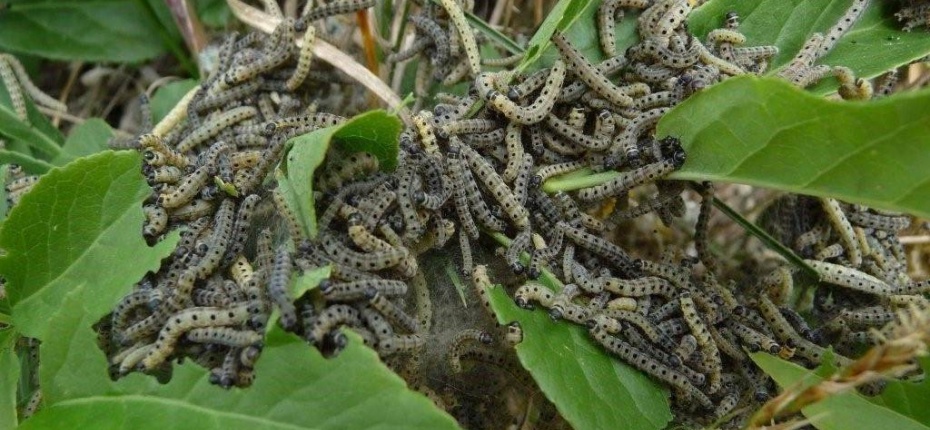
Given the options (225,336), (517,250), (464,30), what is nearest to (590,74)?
(464,30)

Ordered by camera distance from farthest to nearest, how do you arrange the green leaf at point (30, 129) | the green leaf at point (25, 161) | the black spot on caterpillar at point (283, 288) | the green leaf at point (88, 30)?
1. the green leaf at point (88, 30)
2. the green leaf at point (30, 129)
3. the green leaf at point (25, 161)
4. the black spot on caterpillar at point (283, 288)

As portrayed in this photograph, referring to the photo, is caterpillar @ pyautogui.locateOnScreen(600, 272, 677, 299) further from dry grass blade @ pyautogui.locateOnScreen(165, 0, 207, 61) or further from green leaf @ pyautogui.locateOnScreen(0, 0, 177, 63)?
green leaf @ pyautogui.locateOnScreen(0, 0, 177, 63)

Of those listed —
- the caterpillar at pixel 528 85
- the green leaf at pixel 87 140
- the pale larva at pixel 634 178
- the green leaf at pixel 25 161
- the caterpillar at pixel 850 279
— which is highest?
the green leaf at pixel 87 140

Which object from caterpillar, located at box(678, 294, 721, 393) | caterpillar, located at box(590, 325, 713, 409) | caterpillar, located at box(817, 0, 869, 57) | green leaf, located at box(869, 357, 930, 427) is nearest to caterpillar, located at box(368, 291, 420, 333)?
caterpillar, located at box(590, 325, 713, 409)

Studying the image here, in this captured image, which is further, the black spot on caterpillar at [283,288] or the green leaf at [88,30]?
the green leaf at [88,30]

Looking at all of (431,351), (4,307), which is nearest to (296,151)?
(431,351)

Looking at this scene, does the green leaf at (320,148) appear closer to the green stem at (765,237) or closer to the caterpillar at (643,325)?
the caterpillar at (643,325)

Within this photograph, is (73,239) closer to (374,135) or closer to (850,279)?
(374,135)

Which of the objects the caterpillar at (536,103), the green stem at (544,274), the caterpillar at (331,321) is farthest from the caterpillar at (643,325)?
the caterpillar at (331,321)
